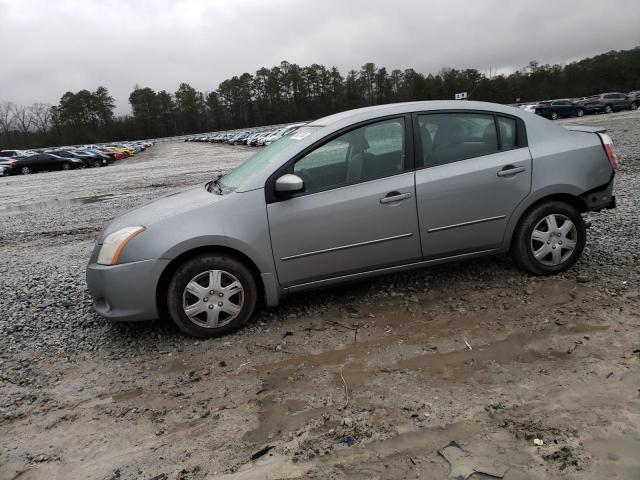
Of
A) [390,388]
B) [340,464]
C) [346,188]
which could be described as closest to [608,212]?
[346,188]

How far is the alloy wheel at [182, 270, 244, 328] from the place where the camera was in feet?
12.6

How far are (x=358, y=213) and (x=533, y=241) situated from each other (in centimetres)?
168

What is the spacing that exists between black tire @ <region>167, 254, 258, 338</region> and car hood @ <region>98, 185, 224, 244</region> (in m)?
0.42

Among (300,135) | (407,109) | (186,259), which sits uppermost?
(407,109)

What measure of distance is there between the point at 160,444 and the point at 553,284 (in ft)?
11.2

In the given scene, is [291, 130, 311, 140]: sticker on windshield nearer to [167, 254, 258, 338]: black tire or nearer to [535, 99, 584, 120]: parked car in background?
[167, 254, 258, 338]: black tire

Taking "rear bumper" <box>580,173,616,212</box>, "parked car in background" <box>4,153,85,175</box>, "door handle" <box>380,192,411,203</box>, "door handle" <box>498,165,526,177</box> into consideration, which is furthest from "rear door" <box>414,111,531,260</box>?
"parked car in background" <box>4,153,85,175</box>

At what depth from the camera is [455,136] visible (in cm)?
427

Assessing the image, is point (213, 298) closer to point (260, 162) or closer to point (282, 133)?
point (260, 162)

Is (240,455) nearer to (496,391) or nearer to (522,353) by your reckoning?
(496,391)

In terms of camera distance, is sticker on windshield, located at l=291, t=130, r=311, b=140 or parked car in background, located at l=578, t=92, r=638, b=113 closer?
sticker on windshield, located at l=291, t=130, r=311, b=140

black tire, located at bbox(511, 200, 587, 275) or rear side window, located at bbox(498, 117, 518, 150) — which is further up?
rear side window, located at bbox(498, 117, 518, 150)

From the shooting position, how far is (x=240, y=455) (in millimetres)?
2570

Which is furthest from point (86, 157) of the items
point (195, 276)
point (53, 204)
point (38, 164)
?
point (195, 276)
